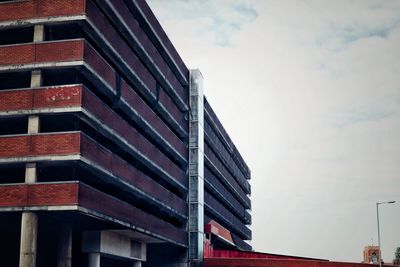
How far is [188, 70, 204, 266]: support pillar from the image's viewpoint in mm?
69000

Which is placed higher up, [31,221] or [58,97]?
[58,97]

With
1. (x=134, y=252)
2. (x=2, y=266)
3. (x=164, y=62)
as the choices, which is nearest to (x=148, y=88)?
(x=164, y=62)

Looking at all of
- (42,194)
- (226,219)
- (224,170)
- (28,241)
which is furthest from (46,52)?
(226,219)

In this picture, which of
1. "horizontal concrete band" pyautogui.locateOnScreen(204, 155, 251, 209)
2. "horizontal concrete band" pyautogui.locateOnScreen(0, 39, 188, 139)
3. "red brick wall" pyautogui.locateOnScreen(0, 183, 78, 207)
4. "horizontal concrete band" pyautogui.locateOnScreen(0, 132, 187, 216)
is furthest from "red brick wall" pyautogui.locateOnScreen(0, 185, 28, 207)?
"horizontal concrete band" pyautogui.locateOnScreen(204, 155, 251, 209)

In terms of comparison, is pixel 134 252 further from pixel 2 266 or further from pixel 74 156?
pixel 74 156

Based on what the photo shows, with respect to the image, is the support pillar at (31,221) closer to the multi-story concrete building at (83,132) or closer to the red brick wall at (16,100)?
the multi-story concrete building at (83,132)

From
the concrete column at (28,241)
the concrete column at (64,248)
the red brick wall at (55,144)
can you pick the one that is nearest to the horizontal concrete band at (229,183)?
the concrete column at (64,248)

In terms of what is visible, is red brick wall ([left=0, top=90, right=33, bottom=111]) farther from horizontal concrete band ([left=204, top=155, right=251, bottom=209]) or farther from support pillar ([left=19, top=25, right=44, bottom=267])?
horizontal concrete band ([left=204, top=155, right=251, bottom=209])

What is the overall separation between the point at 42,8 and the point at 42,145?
9.49 metres

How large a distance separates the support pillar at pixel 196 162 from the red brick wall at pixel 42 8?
30537 millimetres

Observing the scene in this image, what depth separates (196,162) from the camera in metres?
71.4

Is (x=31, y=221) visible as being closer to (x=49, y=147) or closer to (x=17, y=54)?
(x=49, y=147)

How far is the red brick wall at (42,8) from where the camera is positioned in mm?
42250

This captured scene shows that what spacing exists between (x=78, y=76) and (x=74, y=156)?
823cm
